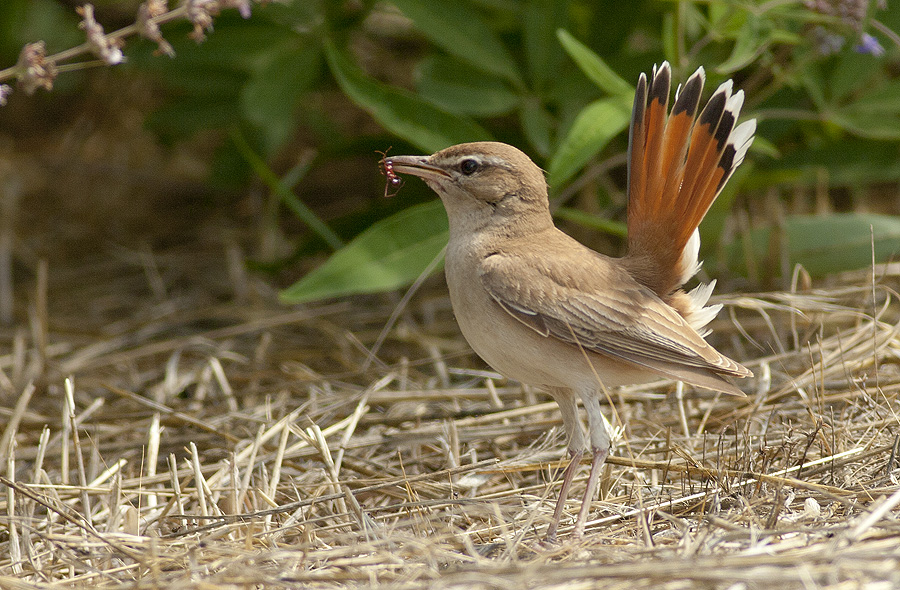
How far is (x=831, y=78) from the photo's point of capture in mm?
4902

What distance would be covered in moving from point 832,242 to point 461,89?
2204 millimetres

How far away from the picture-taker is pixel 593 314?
3.15m

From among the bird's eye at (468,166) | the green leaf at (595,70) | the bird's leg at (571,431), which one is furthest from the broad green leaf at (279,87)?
the bird's leg at (571,431)

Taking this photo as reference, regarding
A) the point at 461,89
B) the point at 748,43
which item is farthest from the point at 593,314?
the point at 461,89

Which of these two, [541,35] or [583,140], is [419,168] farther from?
[541,35]

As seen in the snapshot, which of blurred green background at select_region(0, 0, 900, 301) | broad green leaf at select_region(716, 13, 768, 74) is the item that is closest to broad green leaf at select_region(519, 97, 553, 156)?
blurred green background at select_region(0, 0, 900, 301)

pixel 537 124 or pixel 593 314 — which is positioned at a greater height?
pixel 537 124

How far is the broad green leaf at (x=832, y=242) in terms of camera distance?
15.7ft

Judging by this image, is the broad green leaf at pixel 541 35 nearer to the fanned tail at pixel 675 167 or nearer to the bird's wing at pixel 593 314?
the fanned tail at pixel 675 167

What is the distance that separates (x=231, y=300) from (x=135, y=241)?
54.3 inches

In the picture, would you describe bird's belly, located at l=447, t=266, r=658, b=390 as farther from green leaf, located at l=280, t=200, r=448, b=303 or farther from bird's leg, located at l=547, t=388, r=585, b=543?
green leaf, located at l=280, t=200, r=448, b=303

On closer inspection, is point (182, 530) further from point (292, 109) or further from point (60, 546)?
point (292, 109)

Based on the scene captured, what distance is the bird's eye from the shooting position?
3373 millimetres

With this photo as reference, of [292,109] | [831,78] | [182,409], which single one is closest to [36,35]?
[292,109]
